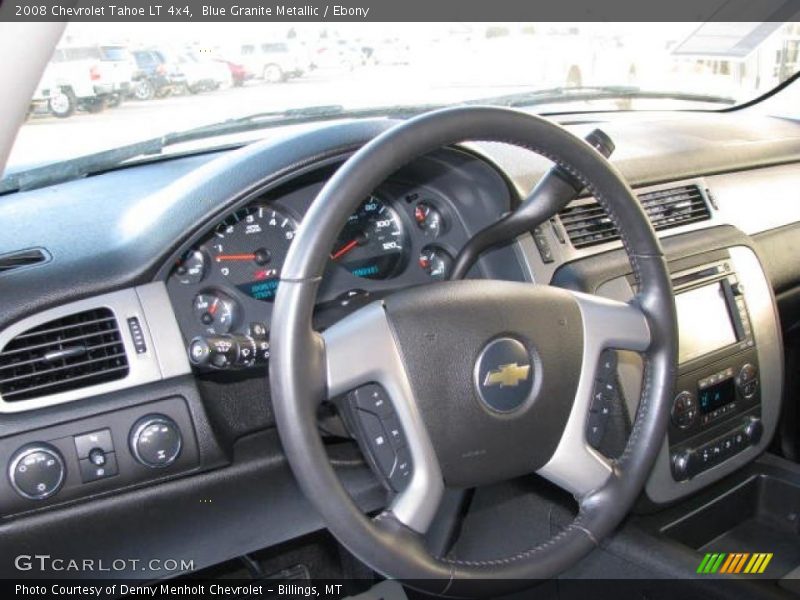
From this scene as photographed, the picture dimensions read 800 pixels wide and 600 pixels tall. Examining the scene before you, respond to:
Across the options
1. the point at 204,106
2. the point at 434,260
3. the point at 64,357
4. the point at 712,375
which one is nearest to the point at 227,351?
the point at 64,357

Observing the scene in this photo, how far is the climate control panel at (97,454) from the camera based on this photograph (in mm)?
1629

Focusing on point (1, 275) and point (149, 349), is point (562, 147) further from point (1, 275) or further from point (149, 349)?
point (1, 275)

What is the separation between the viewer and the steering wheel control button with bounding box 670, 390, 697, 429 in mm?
2164

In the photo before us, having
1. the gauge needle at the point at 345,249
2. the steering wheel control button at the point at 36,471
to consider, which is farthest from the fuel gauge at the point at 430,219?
the steering wheel control button at the point at 36,471

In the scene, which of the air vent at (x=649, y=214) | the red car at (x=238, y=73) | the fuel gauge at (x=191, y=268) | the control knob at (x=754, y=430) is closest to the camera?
the fuel gauge at (x=191, y=268)

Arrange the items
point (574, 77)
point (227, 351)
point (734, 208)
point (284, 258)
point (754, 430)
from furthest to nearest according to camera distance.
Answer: point (574, 77)
point (734, 208)
point (754, 430)
point (284, 258)
point (227, 351)

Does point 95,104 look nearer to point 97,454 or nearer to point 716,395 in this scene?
→ point 97,454

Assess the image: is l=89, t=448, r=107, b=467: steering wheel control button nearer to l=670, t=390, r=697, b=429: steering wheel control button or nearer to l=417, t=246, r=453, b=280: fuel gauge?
l=417, t=246, r=453, b=280: fuel gauge

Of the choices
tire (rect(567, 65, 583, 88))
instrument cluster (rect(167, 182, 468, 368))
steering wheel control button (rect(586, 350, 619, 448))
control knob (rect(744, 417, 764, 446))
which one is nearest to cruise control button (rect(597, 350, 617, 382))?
steering wheel control button (rect(586, 350, 619, 448))

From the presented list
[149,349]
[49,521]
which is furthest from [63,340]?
[49,521]

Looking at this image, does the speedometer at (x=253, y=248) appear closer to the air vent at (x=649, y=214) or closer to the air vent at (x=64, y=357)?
the air vent at (x=64, y=357)

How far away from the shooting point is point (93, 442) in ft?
5.50

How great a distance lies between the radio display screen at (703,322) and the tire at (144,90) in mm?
1264

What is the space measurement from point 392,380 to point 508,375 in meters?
0.21
